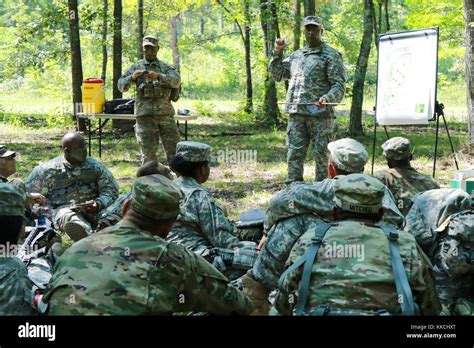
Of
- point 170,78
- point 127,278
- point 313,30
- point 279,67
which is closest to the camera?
point 127,278

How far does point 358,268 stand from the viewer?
271 cm

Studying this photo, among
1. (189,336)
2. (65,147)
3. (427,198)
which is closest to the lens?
(189,336)

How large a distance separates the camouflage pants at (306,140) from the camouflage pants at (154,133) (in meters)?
1.58

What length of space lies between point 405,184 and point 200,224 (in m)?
1.75

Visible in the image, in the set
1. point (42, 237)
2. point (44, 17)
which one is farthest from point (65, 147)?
point (44, 17)

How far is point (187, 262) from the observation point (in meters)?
2.74

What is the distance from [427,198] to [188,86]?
24.8 m

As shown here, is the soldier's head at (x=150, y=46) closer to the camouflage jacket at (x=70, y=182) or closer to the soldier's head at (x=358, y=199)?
the camouflage jacket at (x=70, y=182)

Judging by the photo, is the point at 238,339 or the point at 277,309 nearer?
the point at 238,339

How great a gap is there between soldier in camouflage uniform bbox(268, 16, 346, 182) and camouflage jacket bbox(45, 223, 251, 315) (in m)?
4.41

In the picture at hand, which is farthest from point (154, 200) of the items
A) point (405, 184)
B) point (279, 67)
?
point (279, 67)

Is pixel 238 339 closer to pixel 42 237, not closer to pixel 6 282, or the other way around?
pixel 6 282

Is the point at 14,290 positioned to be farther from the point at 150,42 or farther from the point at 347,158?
the point at 150,42

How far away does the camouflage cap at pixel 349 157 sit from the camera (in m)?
4.26
